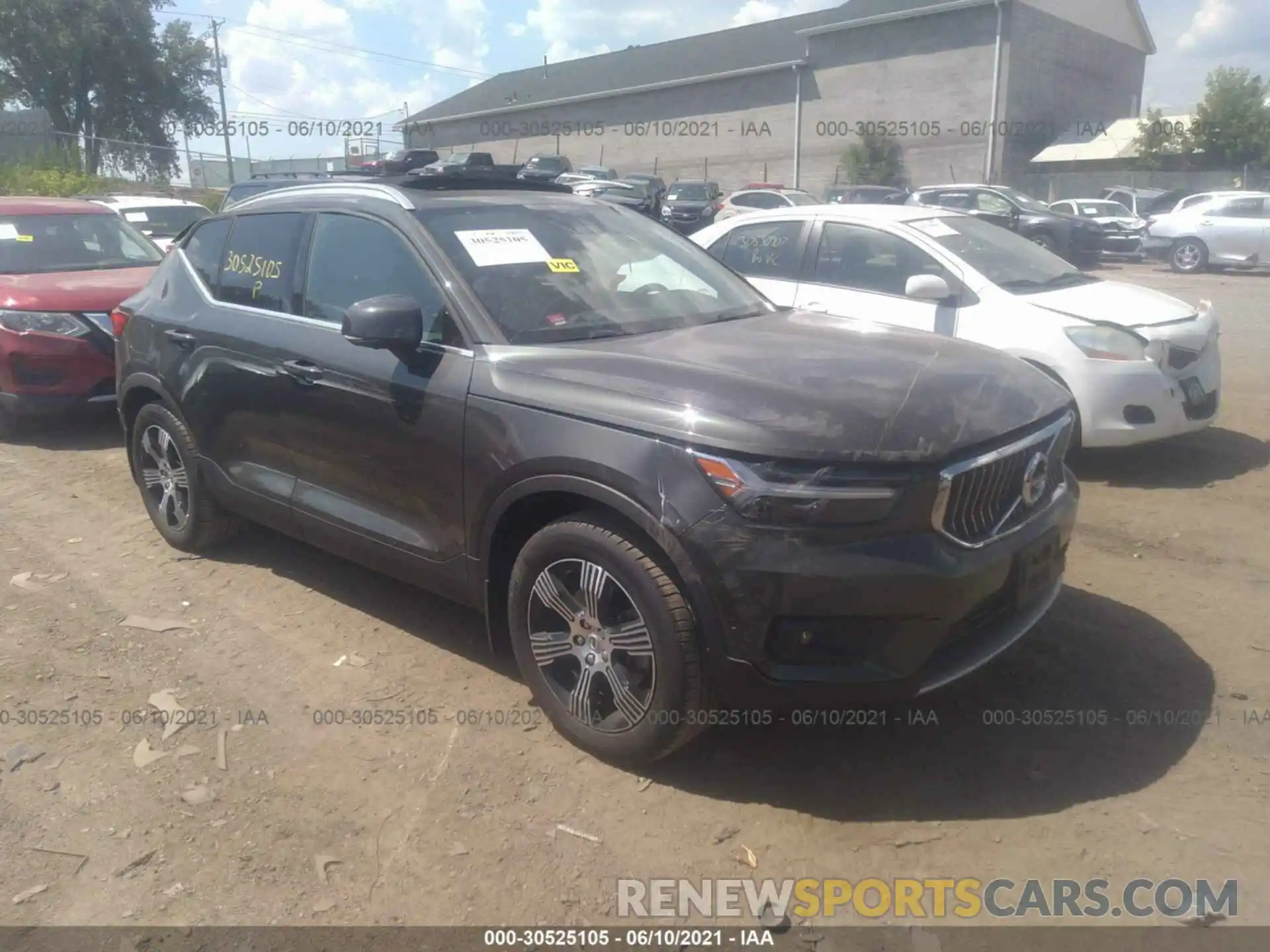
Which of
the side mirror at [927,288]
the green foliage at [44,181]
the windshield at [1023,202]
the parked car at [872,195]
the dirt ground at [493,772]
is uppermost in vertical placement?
the green foliage at [44,181]

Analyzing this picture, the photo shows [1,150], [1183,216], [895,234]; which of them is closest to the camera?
[895,234]

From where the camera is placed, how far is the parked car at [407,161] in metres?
5.10

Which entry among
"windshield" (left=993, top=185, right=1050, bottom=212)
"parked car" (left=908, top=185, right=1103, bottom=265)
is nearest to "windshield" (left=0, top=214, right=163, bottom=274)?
"parked car" (left=908, top=185, right=1103, bottom=265)

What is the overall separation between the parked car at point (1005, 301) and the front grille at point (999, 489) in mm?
2604

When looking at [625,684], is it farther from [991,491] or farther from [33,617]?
[33,617]

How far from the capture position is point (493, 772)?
3.32 metres

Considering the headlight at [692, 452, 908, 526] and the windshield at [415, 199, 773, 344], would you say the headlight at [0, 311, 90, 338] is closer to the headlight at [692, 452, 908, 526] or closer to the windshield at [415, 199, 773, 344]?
the windshield at [415, 199, 773, 344]

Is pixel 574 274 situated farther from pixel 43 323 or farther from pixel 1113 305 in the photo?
pixel 43 323

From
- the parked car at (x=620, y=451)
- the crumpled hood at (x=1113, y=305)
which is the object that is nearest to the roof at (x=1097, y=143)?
the crumpled hood at (x=1113, y=305)

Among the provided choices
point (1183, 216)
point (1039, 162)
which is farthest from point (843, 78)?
point (1183, 216)

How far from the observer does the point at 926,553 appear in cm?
283

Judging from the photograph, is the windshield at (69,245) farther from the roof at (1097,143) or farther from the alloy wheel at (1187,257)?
the roof at (1097,143)

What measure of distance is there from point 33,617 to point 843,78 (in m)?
39.1

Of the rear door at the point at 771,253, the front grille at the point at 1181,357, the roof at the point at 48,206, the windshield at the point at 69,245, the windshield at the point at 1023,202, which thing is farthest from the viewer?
the windshield at the point at 1023,202
